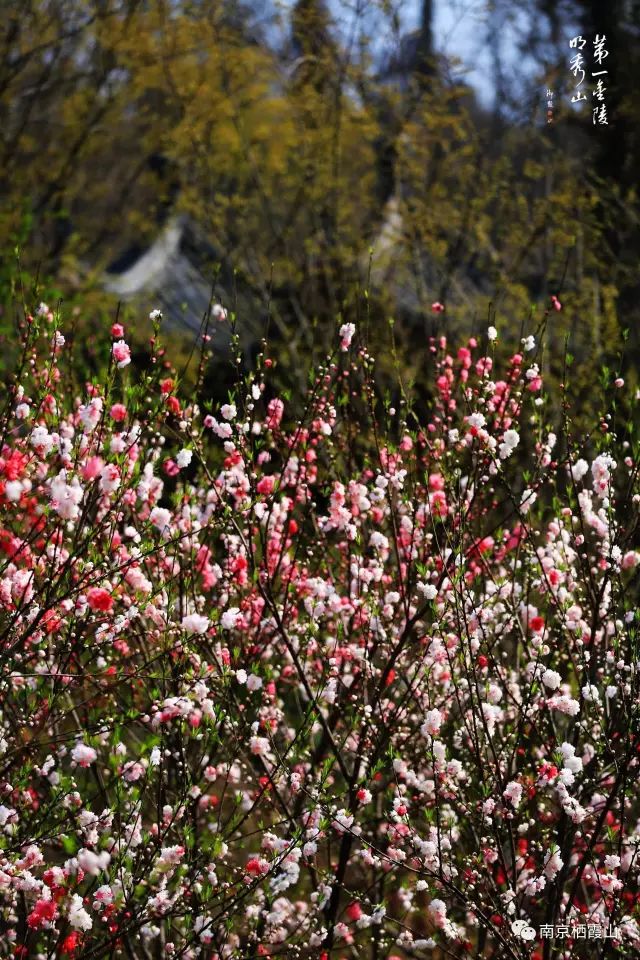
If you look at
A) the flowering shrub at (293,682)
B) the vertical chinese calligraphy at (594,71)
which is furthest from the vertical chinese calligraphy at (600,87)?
the flowering shrub at (293,682)

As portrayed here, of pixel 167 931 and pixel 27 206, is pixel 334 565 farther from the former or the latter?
pixel 27 206

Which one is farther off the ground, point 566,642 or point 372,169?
point 372,169

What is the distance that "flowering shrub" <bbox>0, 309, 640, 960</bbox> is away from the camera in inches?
112

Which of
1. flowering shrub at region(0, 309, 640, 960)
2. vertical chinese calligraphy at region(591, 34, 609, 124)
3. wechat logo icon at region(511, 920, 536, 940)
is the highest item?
vertical chinese calligraphy at region(591, 34, 609, 124)

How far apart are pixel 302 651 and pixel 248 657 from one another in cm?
27

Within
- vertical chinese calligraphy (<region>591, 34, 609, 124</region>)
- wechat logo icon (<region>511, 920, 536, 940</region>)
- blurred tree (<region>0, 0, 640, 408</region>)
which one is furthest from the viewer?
blurred tree (<region>0, 0, 640, 408</region>)

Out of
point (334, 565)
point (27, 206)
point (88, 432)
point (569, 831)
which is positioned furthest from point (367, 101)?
point (569, 831)

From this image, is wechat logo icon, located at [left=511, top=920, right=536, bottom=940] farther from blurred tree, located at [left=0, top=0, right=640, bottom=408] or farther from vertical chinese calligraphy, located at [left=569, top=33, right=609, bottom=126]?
blurred tree, located at [left=0, top=0, right=640, bottom=408]

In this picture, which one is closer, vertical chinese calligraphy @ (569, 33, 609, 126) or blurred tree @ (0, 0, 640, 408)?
vertical chinese calligraphy @ (569, 33, 609, 126)

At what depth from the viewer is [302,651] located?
11.7 ft

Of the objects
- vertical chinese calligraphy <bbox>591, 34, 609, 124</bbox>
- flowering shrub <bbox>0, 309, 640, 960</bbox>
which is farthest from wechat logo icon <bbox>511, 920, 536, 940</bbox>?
vertical chinese calligraphy <bbox>591, 34, 609, 124</bbox>

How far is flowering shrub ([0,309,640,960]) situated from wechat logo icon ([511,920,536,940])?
0.4 inches

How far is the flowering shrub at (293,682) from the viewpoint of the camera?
112 inches

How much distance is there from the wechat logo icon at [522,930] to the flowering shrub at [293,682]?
0.01m
